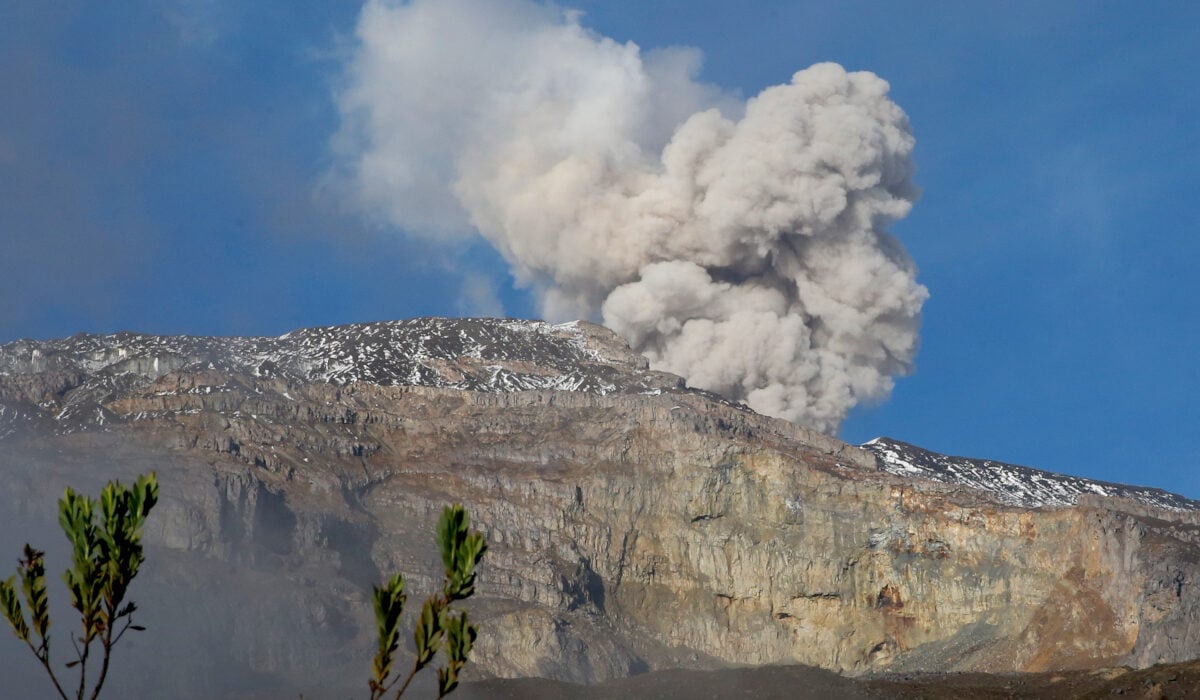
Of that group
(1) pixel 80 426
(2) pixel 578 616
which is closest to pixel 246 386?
(1) pixel 80 426

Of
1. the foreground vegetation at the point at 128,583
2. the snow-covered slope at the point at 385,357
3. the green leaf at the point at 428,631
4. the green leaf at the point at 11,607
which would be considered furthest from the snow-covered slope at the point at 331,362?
the green leaf at the point at 428,631

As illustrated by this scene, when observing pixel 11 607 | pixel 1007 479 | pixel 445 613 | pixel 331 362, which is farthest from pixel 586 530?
pixel 445 613

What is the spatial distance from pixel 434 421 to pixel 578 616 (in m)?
30.4

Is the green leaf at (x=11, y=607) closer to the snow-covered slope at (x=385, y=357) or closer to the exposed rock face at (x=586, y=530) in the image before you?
the exposed rock face at (x=586, y=530)

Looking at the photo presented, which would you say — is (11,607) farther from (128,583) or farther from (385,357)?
(385,357)

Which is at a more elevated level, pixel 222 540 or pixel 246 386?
pixel 246 386

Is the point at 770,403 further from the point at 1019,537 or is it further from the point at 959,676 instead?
the point at 959,676

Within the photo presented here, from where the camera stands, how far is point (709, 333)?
16825 centimetres

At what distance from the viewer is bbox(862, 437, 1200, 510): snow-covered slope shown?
547 ft

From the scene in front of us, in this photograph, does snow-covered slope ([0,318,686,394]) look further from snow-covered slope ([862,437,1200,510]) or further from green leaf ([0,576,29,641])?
green leaf ([0,576,29,641])

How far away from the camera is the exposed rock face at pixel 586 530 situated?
130500mm

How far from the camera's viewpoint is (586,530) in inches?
5901

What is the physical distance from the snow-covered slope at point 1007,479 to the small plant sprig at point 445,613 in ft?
458

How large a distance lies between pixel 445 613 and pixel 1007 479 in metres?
153
